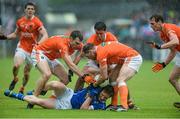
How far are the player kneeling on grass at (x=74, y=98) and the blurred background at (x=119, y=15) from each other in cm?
1514

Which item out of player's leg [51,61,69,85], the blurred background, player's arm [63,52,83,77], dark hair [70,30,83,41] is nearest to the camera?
dark hair [70,30,83,41]

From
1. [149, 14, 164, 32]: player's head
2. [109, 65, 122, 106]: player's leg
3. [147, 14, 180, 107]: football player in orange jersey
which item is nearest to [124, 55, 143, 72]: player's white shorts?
[109, 65, 122, 106]: player's leg

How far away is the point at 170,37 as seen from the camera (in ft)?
59.0

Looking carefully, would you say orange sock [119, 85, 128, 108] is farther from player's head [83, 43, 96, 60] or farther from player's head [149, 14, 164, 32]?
player's head [149, 14, 164, 32]

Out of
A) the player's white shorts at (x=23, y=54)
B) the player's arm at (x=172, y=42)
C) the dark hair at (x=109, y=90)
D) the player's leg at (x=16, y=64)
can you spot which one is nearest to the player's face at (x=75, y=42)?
the dark hair at (x=109, y=90)

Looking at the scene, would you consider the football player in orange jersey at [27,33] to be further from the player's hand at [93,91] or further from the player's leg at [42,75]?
the player's hand at [93,91]

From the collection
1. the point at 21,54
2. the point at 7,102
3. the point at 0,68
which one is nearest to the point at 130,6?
the point at 0,68

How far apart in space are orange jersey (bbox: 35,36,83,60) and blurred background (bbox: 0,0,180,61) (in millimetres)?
13487

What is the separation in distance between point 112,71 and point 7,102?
282 centimetres

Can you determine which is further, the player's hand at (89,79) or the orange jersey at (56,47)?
the orange jersey at (56,47)

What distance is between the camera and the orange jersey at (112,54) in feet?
55.5

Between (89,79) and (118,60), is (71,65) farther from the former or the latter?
(118,60)

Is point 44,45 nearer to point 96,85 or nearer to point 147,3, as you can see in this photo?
point 96,85

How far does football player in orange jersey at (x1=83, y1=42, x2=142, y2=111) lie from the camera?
55.5ft
